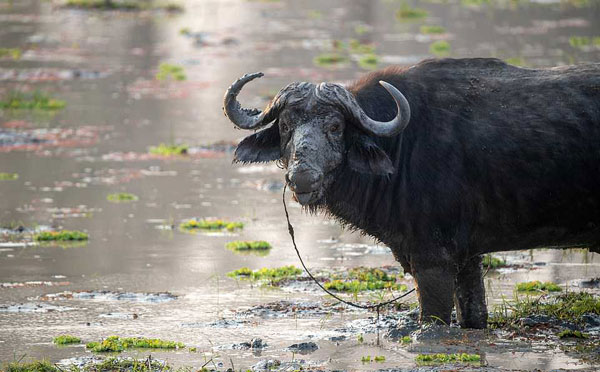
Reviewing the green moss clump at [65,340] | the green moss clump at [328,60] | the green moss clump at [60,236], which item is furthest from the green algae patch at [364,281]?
the green moss clump at [328,60]

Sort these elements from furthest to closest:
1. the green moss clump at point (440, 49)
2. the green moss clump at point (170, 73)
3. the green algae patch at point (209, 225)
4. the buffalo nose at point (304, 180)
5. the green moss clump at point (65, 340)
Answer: the green moss clump at point (440, 49) → the green moss clump at point (170, 73) → the green algae patch at point (209, 225) → the green moss clump at point (65, 340) → the buffalo nose at point (304, 180)

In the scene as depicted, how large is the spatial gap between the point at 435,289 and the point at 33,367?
2.45 meters

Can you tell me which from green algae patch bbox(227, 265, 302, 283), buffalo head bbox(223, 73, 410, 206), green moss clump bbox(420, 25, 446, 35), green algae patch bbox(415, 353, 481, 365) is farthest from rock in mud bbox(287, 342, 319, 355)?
green moss clump bbox(420, 25, 446, 35)

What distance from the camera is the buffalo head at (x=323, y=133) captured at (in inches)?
271

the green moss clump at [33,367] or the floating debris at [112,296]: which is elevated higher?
the floating debris at [112,296]

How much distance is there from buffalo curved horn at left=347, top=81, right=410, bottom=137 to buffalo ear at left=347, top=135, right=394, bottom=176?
127mm

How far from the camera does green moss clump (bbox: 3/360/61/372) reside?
650 centimetres

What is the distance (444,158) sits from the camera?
7199 mm

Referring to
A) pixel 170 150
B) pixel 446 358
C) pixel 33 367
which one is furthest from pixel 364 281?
pixel 170 150

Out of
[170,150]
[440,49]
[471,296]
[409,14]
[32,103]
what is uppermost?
[409,14]

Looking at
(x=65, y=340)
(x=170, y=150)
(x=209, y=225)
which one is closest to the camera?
(x=65, y=340)

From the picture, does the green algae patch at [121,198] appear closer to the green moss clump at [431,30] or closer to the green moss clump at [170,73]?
the green moss clump at [170,73]

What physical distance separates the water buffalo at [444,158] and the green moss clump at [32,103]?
10.1m

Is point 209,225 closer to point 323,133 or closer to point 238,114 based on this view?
point 238,114
